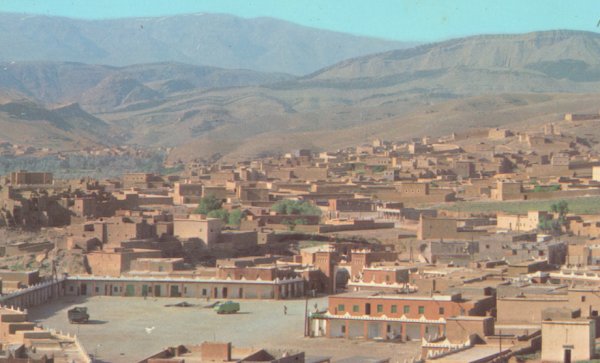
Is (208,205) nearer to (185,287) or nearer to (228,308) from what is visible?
(185,287)

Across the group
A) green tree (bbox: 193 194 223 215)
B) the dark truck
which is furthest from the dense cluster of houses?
the dark truck

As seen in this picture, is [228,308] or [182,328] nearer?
[182,328]

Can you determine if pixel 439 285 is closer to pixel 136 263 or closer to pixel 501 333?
pixel 501 333

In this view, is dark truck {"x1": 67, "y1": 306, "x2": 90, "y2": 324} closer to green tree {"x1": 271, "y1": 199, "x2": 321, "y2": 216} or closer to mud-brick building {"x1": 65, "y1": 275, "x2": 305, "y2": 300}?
mud-brick building {"x1": 65, "y1": 275, "x2": 305, "y2": 300}

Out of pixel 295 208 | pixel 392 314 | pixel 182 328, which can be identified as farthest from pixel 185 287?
pixel 295 208

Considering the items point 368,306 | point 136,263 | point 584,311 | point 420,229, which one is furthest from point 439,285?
point 420,229
